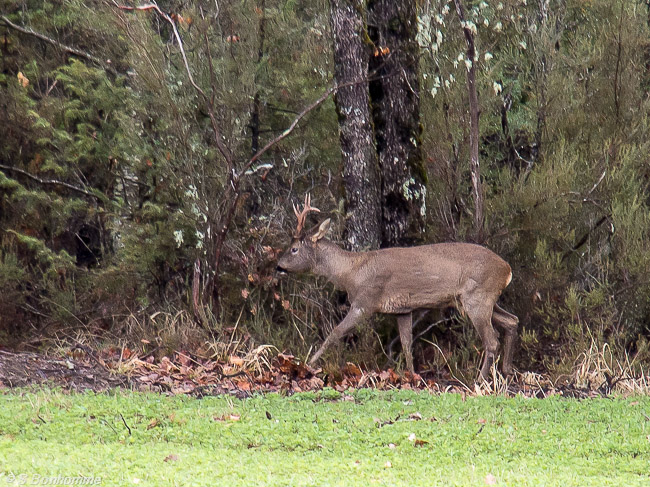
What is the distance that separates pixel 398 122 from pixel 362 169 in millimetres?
770

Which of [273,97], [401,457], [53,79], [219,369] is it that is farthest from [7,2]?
[401,457]

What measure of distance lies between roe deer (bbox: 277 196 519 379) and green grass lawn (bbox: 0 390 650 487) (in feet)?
6.93

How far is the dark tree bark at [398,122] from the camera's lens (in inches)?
484

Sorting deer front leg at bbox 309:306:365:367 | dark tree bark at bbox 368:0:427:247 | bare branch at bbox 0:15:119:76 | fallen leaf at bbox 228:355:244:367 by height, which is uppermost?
bare branch at bbox 0:15:119:76

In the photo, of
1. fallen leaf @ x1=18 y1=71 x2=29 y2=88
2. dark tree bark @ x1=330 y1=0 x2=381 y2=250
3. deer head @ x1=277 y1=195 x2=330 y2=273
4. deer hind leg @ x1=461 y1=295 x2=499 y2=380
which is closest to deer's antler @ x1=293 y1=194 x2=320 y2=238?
deer head @ x1=277 y1=195 x2=330 y2=273

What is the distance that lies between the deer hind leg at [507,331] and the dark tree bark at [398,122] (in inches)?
62.1

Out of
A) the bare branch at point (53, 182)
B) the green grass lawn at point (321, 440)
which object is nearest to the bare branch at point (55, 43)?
the bare branch at point (53, 182)

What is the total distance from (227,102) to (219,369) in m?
4.30

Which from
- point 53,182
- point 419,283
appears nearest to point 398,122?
point 419,283

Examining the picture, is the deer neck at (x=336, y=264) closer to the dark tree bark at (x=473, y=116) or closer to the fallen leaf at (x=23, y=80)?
the dark tree bark at (x=473, y=116)

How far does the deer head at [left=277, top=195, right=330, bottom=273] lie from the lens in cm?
1219

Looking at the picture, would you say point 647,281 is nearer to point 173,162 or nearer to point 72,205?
point 173,162

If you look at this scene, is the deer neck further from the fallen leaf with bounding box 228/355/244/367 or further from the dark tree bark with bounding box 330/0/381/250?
the fallen leaf with bounding box 228/355/244/367

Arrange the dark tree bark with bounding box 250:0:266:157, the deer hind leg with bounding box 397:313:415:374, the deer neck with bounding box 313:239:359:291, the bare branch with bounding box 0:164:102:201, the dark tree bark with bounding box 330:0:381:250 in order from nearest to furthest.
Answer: the deer hind leg with bounding box 397:313:415:374
the deer neck with bounding box 313:239:359:291
the dark tree bark with bounding box 330:0:381:250
the dark tree bark with bounding box 250:0:266:157
the bare branch with bounding box 0:164:102:201
